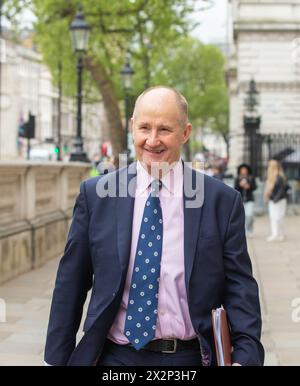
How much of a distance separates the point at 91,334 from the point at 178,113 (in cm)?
86

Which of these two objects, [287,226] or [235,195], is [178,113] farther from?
[287,226]

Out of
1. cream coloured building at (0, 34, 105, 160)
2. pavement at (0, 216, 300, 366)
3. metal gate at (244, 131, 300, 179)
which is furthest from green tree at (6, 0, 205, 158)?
cream coloured building at (0, 34, 105, 160)

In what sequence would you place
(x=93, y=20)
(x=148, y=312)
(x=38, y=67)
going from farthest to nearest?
(x=38, y=67), (x=93, y=20), (x=148, y=312)

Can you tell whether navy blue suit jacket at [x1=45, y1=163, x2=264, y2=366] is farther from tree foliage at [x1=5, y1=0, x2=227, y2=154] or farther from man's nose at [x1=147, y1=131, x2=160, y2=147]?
tree foliage at [x1=5, y1=0, x2=227, y2=154]

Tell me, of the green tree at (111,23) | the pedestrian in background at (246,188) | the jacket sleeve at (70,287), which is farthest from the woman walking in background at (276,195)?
the jacket sleeve at (70,287)

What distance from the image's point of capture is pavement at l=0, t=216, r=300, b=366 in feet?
24.3

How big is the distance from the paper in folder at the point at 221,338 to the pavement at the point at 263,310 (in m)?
3.93

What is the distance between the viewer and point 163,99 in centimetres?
330

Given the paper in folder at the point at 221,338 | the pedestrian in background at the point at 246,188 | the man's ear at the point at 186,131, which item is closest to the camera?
the paper in folder at the point at 221,338

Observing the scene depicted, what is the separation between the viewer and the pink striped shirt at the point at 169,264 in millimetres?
3297

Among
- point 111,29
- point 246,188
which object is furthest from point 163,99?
point 111,29

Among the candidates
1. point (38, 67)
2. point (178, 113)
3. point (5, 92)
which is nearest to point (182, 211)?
point (178, 113)

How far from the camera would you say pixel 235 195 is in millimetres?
3445

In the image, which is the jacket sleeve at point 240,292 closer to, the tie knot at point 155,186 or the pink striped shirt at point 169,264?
the pink striped shirt at point 169,264
